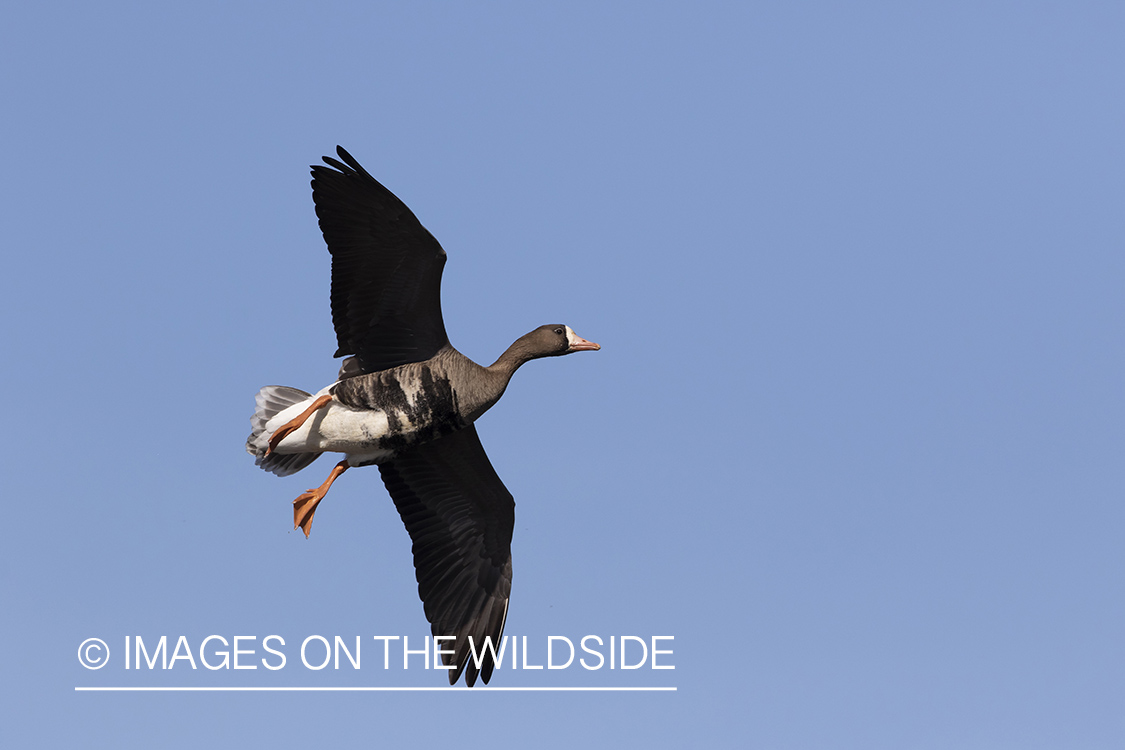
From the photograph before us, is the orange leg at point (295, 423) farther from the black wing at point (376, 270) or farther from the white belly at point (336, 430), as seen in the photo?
the black wing at point (376, 270)

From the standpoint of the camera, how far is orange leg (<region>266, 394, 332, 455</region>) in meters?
11.7

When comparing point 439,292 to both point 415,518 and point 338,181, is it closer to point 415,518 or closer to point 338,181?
point 338,181

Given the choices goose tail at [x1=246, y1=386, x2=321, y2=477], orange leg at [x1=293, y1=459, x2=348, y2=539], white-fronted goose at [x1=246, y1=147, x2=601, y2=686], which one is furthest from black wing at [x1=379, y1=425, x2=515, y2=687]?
goose tail at [x1=246, y1=386, x2=321, y2=477]

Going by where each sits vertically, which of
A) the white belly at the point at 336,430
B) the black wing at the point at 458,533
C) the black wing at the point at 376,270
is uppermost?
the black wing at the point at 376,270

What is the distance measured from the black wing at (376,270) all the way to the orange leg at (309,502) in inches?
49.1

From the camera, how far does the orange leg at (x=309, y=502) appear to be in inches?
494

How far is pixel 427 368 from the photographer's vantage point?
1187 cm

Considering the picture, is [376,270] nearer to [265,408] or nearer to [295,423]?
[295,423]

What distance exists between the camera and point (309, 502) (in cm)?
1260

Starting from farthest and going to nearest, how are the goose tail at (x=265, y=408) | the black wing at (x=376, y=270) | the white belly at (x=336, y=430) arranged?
the goose tail at (x=265, y=408), the white belly at (x=336, y=430), the black wing at (x=376, y=270)

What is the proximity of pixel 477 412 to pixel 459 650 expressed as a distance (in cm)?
280

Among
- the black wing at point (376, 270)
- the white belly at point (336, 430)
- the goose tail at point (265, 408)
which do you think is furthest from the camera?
the goose tail at point (265, 408)

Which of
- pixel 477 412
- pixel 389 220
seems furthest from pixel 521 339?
pixel 389 220

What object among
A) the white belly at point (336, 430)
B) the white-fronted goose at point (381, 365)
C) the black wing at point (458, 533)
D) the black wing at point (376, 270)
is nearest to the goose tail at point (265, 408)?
the white-fronted goose at point (381, 365)
